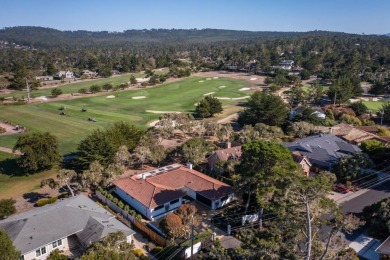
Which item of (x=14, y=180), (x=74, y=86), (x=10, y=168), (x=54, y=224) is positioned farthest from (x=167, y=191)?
(x=74, y=86)

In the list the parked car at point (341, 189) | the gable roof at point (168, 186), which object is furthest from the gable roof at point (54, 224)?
the parked car at point (341, 189)

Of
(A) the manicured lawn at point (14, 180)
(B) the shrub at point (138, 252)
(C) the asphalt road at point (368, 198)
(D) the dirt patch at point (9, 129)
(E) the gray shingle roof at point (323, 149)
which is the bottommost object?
(A) the manicured lawn at point (14, 180)

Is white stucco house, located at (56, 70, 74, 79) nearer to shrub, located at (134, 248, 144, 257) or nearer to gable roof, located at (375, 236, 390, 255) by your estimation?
shrub, located at (134, 248, 144, 257)

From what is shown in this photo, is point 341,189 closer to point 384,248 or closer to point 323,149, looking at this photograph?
point 323,149

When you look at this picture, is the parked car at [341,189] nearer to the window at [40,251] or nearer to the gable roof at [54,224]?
the gable roof at [54,224]

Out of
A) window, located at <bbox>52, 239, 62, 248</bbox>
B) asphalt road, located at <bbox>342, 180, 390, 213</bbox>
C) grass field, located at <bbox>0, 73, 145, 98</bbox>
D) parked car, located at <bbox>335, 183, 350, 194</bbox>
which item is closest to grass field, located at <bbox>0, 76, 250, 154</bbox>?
grass field, located at <bbox>0, 73, 145, 98</bbox>

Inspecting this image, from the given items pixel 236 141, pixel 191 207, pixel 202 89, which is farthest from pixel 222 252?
pixel 202 89

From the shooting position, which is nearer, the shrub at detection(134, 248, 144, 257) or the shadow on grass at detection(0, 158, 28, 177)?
the shrub at detection(134, 248, 144, 257)

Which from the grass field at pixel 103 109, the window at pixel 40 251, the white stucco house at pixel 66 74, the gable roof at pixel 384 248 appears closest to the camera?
the gable roof at pixel 384 248

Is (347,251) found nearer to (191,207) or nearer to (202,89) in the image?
(191,207)
